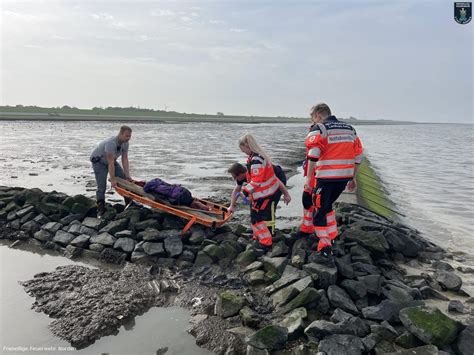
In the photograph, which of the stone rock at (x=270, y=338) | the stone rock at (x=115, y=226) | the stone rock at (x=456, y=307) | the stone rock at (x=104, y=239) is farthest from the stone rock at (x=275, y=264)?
the stone rock at (x=115, y=226)

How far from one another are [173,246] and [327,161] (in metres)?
3.19

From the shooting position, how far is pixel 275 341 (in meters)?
4.18

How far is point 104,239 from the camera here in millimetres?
7047

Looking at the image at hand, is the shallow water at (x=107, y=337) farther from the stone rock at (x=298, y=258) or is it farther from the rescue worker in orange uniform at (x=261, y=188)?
the rescue worker in orange uniform at (x=261, y=188)

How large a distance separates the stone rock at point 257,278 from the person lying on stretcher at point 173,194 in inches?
102

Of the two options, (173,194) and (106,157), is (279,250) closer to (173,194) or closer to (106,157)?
(173,194)

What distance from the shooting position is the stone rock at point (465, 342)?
4.09 m

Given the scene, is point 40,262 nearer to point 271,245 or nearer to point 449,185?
point 271,245

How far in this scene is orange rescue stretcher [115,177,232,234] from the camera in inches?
281

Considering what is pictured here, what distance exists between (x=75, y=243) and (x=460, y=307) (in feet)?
21.8

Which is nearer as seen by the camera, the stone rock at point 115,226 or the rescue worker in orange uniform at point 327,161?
the rescue worker in orange uniform at point 327,161

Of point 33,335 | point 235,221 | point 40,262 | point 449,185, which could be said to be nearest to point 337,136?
point 235,221

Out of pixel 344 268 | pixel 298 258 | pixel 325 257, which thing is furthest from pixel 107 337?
pixel 344 268

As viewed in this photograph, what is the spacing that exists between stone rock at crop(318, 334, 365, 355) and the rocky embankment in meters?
0.01
